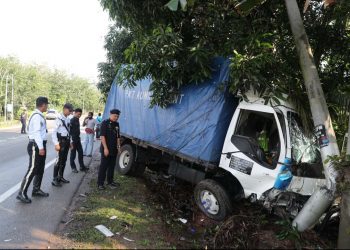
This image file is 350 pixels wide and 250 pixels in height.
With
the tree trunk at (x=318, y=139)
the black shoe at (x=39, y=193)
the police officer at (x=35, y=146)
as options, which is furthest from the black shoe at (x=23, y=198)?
the tree trunk at (x=318, y=139)

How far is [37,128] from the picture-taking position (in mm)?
6562

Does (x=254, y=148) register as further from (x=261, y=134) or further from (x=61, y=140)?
(x=61, y=140)

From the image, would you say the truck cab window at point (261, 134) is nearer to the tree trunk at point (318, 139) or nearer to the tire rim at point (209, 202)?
the tree trunk at point (318, 139)

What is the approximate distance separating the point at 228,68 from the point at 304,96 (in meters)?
1.40

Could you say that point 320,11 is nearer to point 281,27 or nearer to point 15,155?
point 281,27

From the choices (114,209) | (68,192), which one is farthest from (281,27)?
(68,192)

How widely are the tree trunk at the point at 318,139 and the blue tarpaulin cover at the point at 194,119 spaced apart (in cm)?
145

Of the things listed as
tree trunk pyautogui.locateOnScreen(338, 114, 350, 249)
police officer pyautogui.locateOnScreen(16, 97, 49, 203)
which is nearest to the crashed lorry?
tree trunk pyautogui.locateOnScreen(338, 114, 350, 249)

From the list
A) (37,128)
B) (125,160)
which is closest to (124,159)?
(125,160)

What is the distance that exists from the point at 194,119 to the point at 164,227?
2.32 meters

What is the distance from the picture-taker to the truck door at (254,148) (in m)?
5.75

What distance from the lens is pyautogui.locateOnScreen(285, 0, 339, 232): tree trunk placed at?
205 inches

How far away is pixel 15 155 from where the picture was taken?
12703mm

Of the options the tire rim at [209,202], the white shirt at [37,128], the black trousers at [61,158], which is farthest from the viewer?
the black trousers at [61,158]
